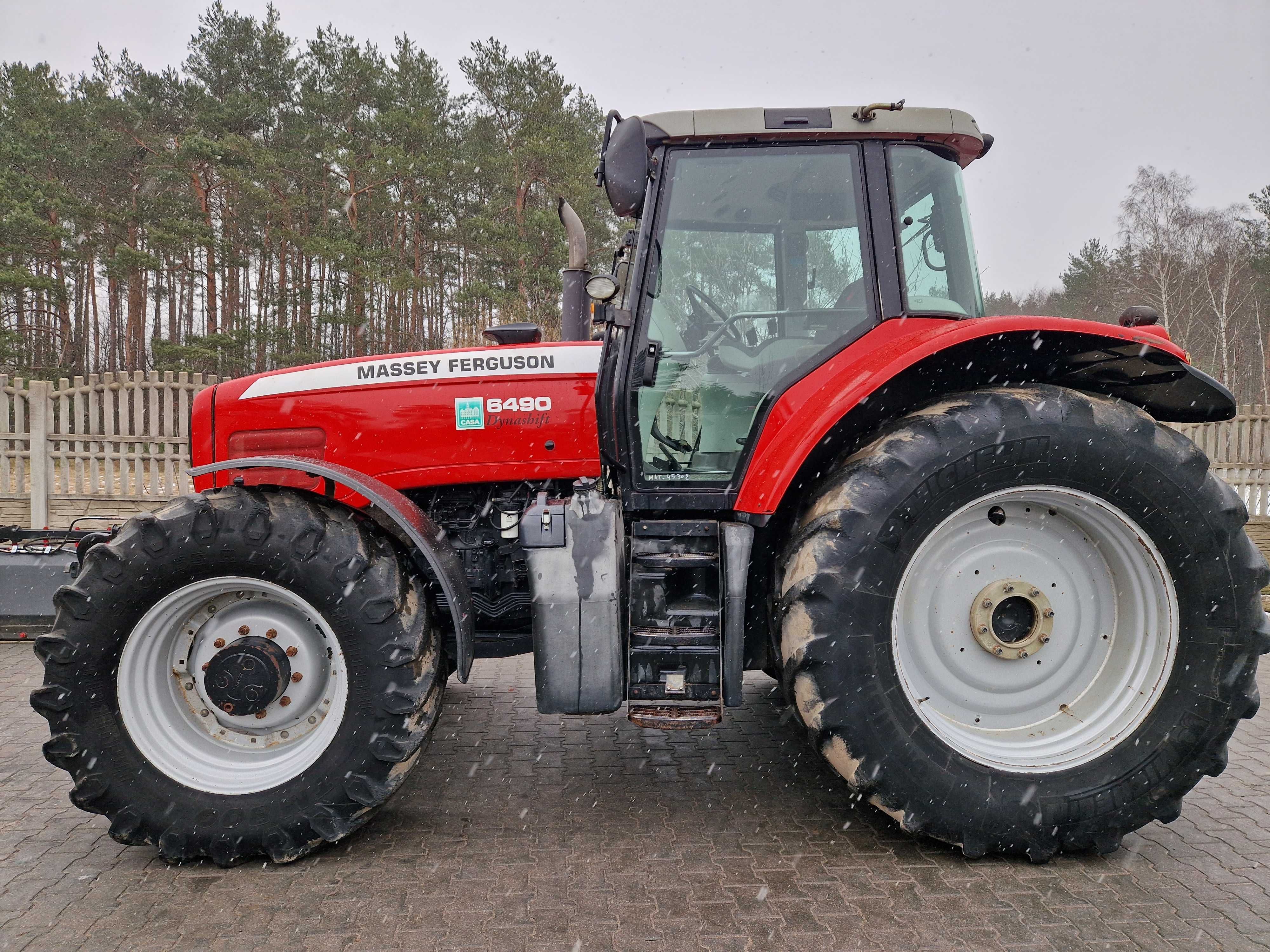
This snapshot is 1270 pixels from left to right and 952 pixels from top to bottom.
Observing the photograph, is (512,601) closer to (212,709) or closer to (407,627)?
(407,627)

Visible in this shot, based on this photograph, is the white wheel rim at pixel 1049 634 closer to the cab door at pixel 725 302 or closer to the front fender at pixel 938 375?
the front fender at pixel 938 375

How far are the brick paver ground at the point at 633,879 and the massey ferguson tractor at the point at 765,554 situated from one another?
17 cm

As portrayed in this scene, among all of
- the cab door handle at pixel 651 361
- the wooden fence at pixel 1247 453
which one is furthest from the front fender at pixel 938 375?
the wooden fence at pixel 1247 453

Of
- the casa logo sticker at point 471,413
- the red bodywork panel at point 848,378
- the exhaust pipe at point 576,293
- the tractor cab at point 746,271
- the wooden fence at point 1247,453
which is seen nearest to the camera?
the red bodywork panel at point 848,378

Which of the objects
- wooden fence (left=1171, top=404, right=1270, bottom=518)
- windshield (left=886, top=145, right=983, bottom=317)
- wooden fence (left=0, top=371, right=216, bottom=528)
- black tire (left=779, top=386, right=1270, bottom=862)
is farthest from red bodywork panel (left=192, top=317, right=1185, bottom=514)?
wooden fence (left=1171, top=404, right=1270, bottom=518)

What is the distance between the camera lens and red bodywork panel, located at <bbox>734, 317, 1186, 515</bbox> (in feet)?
8.89

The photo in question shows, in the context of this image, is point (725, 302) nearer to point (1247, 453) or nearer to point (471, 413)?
point (471, 413)

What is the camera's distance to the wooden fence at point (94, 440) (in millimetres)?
10281

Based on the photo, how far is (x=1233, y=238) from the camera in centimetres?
2727

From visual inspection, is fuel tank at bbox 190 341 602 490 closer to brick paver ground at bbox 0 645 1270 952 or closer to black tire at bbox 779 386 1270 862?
black tire at bbox 779 386 1270 862

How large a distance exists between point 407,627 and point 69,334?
28.0 meters

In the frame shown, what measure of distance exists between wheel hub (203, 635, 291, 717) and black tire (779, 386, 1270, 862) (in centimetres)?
164

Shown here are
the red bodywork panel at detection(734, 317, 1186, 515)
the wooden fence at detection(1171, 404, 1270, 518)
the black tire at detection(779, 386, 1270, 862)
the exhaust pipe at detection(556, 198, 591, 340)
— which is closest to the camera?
the black tire at detection(779, 386, 1270, 862)

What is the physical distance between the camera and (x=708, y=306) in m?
3.05
